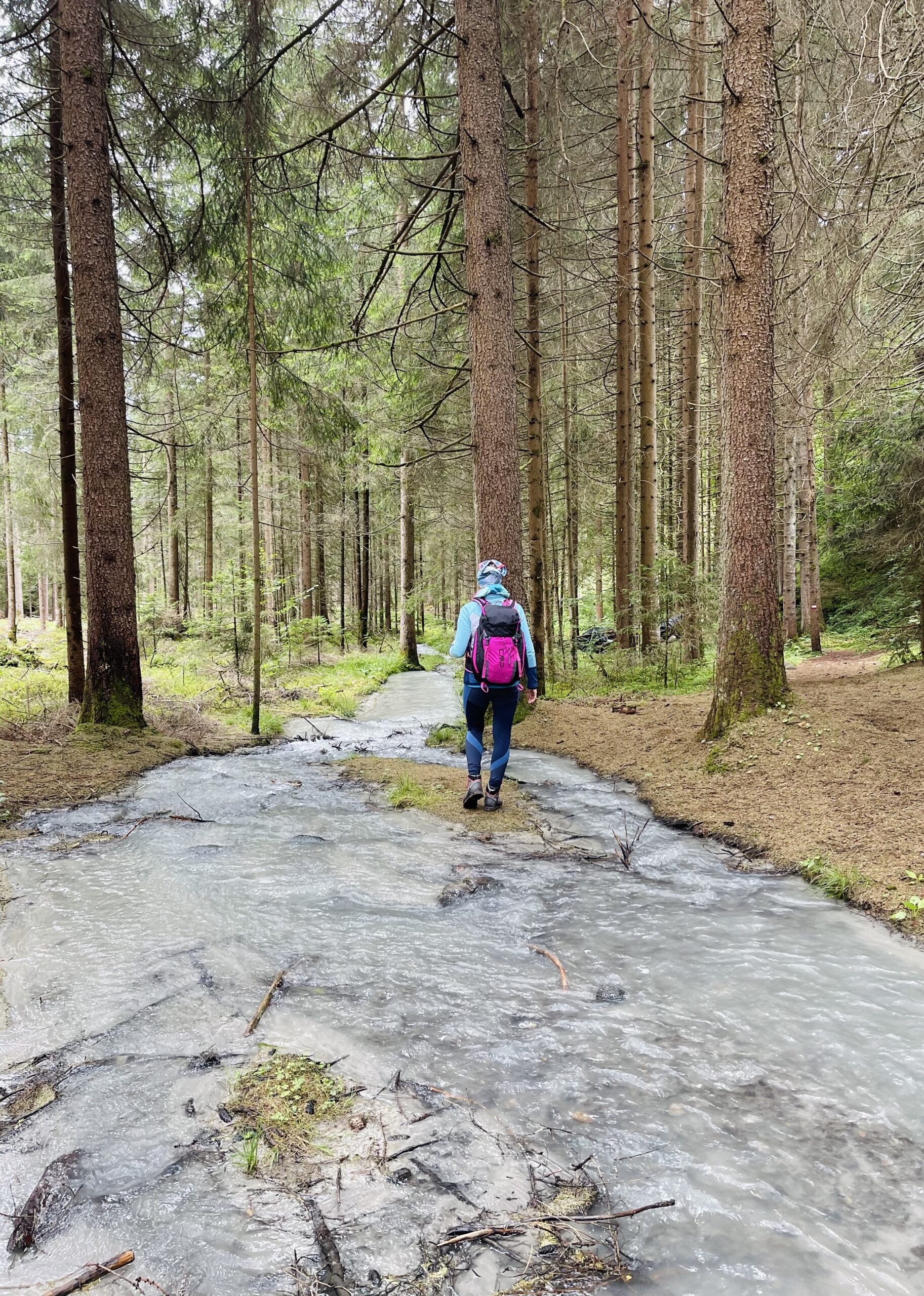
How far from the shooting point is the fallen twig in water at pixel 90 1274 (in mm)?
1663

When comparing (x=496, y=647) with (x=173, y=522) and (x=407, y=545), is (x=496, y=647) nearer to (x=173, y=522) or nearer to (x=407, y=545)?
(x=407, y=545)

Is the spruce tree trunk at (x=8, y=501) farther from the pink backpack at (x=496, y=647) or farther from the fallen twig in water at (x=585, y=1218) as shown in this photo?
the fallen twig in water at (x=585, y=1218)

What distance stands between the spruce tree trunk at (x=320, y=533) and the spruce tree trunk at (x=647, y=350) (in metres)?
12.0

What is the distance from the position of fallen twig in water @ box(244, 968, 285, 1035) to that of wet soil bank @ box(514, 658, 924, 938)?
3.39 m

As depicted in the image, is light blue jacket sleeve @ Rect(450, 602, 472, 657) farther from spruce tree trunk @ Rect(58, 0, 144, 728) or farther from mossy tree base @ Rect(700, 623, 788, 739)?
spruce tree trunk @ Rect(58, 0, 144, 728)

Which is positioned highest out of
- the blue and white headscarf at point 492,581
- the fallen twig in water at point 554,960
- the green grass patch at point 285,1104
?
the blue and white headscarf at point 492,581

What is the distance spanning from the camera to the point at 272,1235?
1.90m

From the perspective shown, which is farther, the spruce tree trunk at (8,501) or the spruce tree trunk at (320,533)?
the spruce tree trunk at (320,533)

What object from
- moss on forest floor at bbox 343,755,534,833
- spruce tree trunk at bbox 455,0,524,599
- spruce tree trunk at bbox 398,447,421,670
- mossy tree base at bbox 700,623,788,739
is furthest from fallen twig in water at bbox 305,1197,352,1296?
spruce tree trunk at bbox 398,447,421,670

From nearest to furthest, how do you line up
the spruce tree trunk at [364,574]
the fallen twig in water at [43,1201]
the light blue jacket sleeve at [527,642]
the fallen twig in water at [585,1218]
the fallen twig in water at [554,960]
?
1. the fallen twig in water at [43,1201]
2. the fallen twig in water at [585,1218]
3. the fallen twig in water at [554,960]
4. the light blue jacket sleeve at [527,642]
5. the spruce tree trunk at [364,574]

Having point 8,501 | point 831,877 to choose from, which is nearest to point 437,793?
point 831,877

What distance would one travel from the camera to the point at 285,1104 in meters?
2.45

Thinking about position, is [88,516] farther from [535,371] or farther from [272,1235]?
[272,1235]

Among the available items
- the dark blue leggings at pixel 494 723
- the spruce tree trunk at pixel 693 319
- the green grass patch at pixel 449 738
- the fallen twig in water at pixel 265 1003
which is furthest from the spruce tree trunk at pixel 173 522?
the fallen twig in water at pixel 265 1003
